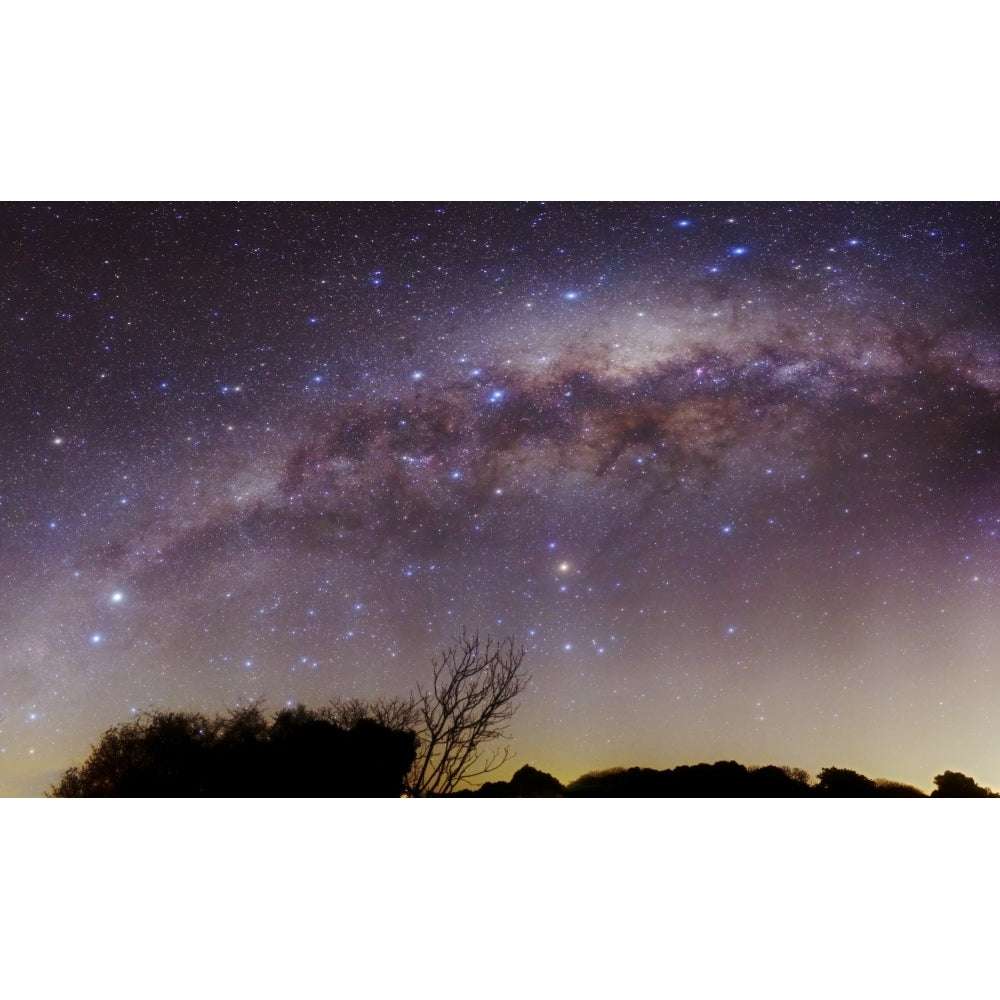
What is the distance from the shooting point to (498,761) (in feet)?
10.8

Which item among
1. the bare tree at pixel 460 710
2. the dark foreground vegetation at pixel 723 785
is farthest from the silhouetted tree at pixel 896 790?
the bare tree at pixel 460 710

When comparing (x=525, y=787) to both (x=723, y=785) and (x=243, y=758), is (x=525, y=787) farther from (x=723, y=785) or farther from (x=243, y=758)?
(x=243, y=758)

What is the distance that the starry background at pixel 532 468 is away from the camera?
3.34 m

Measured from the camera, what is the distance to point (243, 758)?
10.6ft

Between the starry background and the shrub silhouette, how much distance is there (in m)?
0.10

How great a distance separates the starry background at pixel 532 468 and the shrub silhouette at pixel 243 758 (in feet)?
0.33

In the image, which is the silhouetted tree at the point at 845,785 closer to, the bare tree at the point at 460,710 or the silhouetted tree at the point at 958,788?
the silhouetted tree at the point at 958,788

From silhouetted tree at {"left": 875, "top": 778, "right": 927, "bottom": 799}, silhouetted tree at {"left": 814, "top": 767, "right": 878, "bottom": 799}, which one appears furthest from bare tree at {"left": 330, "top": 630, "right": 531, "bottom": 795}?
silhouetted tree at {"left": 875, "top": 778, "right": 927, "bottom": 799}

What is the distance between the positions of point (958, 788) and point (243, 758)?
3213mm

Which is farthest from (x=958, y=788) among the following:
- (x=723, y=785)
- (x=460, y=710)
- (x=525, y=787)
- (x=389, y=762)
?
(x=389, y=762)
